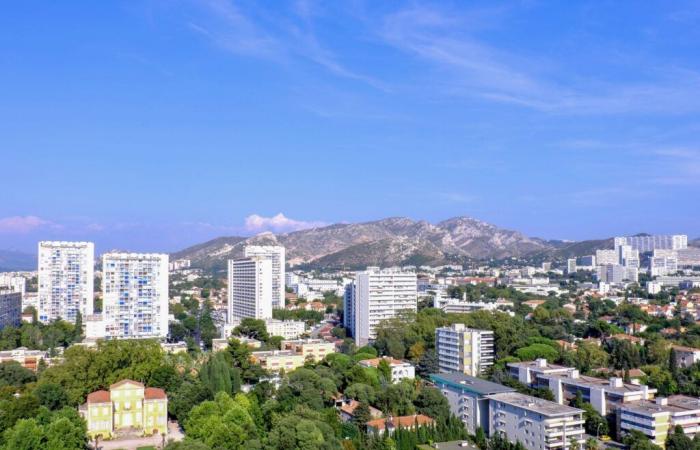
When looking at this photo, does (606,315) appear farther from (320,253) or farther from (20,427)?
(320,253)

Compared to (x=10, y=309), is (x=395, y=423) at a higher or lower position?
lower

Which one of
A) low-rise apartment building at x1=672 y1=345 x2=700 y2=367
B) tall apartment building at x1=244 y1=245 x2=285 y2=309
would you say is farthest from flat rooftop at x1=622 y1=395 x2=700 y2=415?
tall apartment building at x1=244 y1=245 x2=285 y2=309

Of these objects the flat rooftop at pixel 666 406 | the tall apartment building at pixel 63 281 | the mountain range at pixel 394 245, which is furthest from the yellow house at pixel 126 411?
the mountain range at pixel 394 245

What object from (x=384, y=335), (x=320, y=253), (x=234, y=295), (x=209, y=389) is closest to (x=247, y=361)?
(x=209, y=389)

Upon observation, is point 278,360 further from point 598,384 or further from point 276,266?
point 276,266

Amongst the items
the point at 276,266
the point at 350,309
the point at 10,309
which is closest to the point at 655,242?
the point at 276,266

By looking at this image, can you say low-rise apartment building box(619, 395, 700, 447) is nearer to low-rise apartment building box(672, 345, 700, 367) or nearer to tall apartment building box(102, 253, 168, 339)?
low-rise apartment building box(672, 345, 700, 367)
